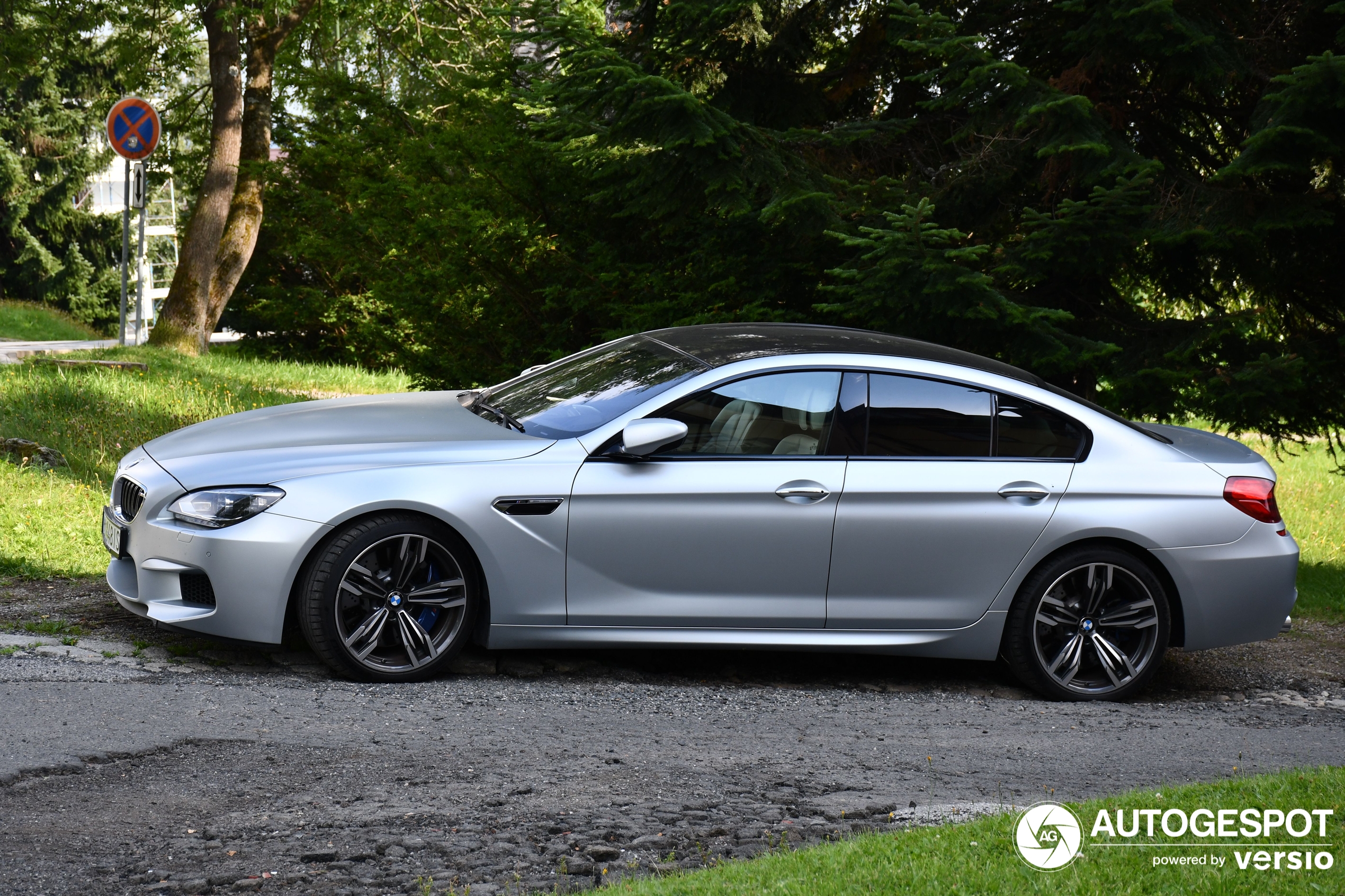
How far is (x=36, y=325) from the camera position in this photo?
3203cm

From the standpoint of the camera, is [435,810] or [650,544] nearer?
[435,810]

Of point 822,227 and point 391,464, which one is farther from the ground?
point 822,227

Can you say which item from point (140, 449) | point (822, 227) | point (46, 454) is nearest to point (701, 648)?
point (140, 449)

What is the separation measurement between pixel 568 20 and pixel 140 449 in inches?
163

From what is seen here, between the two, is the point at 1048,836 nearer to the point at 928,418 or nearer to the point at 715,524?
the point at 715,524

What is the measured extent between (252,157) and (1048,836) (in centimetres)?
1866

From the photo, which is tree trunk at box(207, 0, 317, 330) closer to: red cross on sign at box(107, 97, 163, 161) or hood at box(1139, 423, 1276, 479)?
red cross on sign at box(107, 97, 163, 161)

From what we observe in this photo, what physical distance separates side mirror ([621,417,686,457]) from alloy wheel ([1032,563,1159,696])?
191 centimetres

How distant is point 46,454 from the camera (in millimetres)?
9023

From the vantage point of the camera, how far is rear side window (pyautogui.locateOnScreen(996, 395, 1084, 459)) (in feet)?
18.7

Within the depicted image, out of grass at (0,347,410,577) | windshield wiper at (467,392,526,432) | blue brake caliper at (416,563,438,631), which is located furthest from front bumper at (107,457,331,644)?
grass at (0,347,410,577)

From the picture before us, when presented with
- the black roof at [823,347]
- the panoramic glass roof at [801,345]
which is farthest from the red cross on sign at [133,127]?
the black roof at [823,347]

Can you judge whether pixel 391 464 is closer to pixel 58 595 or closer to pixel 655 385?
pixel 655 385

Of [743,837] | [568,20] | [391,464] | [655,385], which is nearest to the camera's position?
[743,837]
